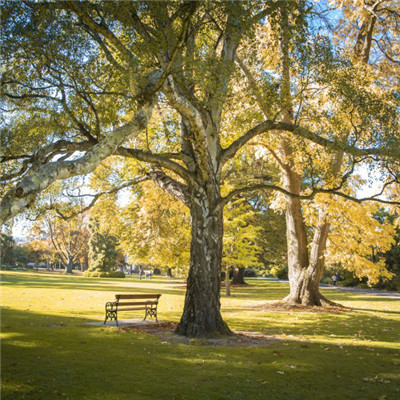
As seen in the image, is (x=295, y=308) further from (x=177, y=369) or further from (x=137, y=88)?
(x=137, y=88)

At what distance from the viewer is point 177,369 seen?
7.44 meters

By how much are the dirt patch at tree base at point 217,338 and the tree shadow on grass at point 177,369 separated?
1.60 feet

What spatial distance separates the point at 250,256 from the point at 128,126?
21122 mm

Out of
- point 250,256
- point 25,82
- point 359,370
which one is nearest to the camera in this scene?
point 359,370

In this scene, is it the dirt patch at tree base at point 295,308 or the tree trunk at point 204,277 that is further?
the dirt patch at tree base at point 295,308

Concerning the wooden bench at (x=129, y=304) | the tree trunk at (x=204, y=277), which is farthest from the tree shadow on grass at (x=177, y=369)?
the wooden bench at (x=129, y=304)

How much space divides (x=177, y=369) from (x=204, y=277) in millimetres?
3808

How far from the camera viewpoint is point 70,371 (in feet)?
22.7

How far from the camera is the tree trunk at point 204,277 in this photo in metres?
11.0

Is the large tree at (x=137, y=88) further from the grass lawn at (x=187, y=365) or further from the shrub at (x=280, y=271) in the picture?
the shrub at (x=280, y=271)

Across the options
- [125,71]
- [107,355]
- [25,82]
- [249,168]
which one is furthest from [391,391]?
[249,168]

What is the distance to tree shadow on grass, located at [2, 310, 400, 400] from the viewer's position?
6.11 meters

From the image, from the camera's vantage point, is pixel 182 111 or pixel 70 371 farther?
pixel 182 111

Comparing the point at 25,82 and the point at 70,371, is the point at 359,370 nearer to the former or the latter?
the point at 70,371
